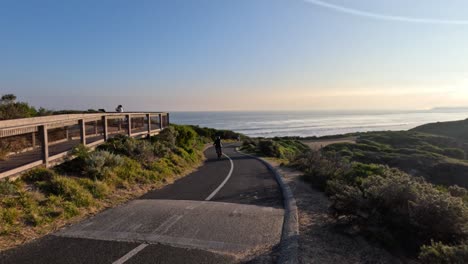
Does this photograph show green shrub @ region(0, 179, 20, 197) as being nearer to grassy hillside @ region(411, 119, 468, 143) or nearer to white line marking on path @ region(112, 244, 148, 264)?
white line marking on path @ region(112, 244, 148, 264)

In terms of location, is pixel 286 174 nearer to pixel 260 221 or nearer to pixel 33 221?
pixel 260 221

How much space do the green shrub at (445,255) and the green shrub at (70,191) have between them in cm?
601

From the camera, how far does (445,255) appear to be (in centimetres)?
356

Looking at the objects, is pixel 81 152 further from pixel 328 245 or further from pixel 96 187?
pixel 328 245

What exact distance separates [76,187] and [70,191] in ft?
0.67

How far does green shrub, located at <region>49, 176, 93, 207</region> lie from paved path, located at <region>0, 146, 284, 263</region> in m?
0.60

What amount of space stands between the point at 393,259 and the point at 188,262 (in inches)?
106

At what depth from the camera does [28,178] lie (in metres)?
7.16

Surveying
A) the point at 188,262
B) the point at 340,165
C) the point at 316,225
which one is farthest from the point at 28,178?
the point at 340,165

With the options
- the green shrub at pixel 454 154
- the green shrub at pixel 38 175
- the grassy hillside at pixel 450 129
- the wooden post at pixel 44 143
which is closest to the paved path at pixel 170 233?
the green shrub at pixel 38 175

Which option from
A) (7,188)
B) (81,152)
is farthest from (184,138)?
(7,188)

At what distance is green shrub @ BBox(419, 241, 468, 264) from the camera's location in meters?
3.46

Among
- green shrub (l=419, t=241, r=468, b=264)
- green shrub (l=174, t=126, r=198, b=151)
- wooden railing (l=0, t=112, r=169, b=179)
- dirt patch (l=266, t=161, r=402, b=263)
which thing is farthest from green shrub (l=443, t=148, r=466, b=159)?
green shrub (l=419, t=241, r=468, b=264)

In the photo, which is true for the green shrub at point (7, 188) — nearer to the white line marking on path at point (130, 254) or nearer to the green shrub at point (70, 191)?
the green shrub at point (70, 191)
